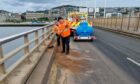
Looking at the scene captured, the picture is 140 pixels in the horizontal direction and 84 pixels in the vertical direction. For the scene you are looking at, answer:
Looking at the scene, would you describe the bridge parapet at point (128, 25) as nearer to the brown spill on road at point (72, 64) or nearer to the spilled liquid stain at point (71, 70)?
the brown spill on road at point (72, 64)

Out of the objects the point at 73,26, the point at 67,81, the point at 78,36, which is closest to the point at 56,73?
the point at 67,81

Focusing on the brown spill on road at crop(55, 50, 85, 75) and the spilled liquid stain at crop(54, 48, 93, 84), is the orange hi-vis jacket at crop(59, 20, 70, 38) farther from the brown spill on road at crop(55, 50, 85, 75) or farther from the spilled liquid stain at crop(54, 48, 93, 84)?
the spilled liquid stain at crop(54, 48, 93, 84)

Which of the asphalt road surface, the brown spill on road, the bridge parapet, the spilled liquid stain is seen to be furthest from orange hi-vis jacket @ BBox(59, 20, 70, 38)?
the bridge parapet

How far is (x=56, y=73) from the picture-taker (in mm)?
9016

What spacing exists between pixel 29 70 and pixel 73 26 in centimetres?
1837

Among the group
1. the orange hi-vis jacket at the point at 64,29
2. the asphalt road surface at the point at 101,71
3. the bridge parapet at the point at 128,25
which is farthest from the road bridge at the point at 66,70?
the bridge parapet at the point at 128,25

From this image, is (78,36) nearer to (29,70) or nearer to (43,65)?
(43,65)

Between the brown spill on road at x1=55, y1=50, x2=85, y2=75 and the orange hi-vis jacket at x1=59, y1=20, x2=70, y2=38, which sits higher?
the orange hi-vis jacket at x1=59, y1=20, x2=70, y2=38

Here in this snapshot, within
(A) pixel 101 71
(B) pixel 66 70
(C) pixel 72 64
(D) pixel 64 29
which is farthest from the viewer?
(D) pixel 64 29

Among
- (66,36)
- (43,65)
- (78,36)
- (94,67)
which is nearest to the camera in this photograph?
(43,65)

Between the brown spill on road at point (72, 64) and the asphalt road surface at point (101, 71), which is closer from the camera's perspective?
the asphalt road surface at point (101, 71)

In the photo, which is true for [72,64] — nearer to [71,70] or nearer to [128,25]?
[71,70]

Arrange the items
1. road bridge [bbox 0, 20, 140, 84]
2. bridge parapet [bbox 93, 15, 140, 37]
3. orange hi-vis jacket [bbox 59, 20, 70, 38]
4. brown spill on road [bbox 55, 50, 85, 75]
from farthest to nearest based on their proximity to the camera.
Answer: bridge parapet [bbox 93, 15, 140, 37] → orange hi-vis jacket [bbox 59, 20, 70, 38] → brown spill on road [bbox 55, 50, 85, 75] → road bridge [bbox 0, 20, 140, 84]

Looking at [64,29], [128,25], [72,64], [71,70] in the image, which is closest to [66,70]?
[71,70]
